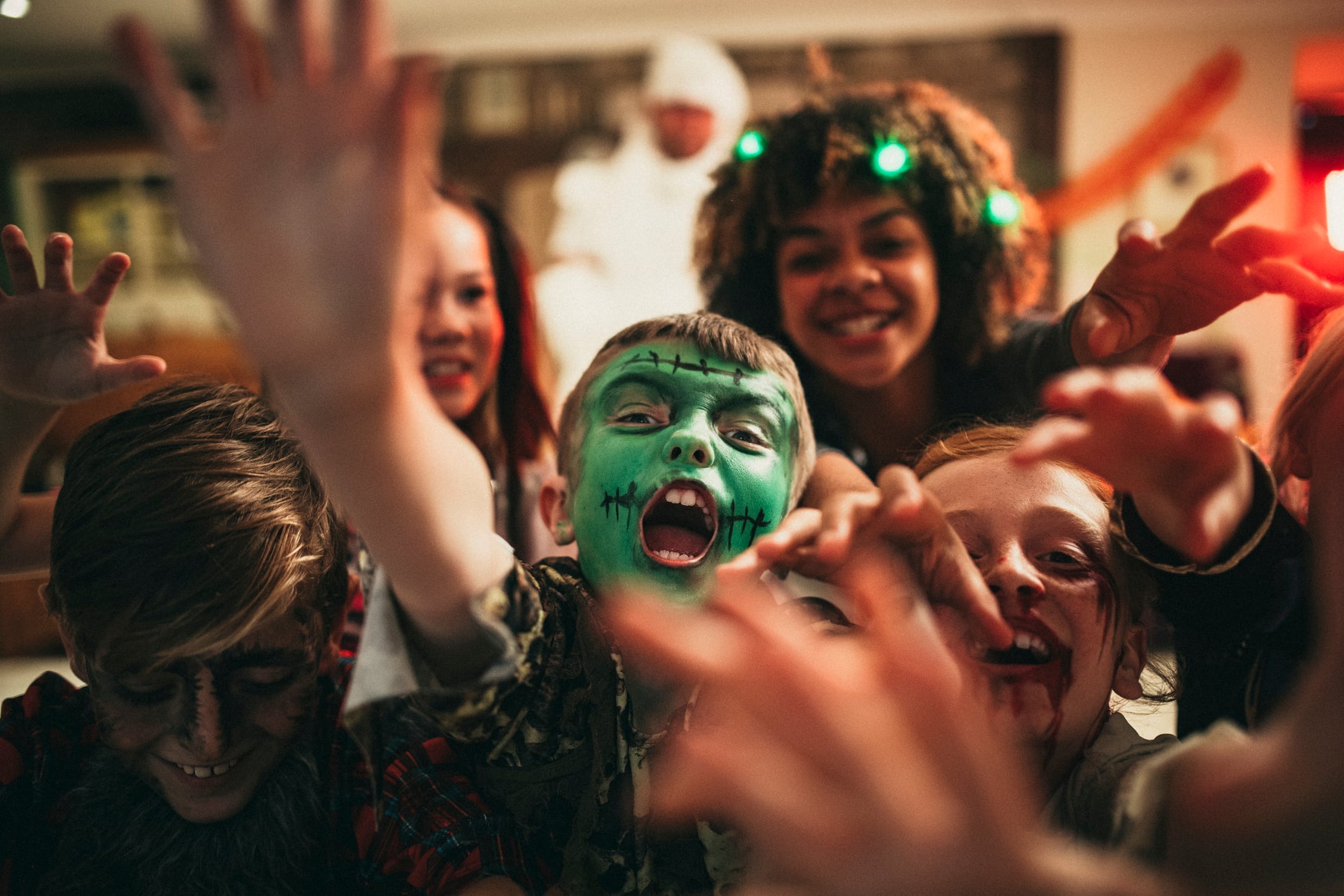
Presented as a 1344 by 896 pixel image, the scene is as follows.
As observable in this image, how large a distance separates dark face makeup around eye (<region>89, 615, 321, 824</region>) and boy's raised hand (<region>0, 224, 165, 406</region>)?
312mm

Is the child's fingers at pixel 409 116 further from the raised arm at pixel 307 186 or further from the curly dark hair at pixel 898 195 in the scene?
the curly dark hair at pixel 898 195

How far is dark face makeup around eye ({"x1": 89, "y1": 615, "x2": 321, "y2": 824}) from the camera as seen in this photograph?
2.65ft

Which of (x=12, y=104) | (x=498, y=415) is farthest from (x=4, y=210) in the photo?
(x=498, y=415)

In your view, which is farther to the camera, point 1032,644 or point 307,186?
point 1032,644

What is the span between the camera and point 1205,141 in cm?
417

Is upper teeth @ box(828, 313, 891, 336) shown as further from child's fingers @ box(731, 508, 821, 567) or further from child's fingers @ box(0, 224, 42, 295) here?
child's fingers @ box(0, 224, 42, 295)

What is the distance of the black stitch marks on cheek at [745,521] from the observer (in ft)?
2.71

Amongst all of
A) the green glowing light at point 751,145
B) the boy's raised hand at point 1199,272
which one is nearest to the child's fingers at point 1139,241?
the boy's raised hand at point 1199,272

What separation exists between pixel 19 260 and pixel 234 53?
62cm

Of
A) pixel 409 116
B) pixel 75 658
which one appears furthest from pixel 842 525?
pixel 75 658

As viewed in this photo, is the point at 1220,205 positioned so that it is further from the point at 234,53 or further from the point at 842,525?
the point at 234,53

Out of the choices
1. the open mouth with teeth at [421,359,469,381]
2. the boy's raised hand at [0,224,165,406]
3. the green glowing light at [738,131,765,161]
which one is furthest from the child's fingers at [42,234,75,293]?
the green glowing light at [738,131,765,161]

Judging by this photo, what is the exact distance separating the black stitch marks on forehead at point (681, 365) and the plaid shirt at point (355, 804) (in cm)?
38

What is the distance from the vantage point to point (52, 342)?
38.9 inches
